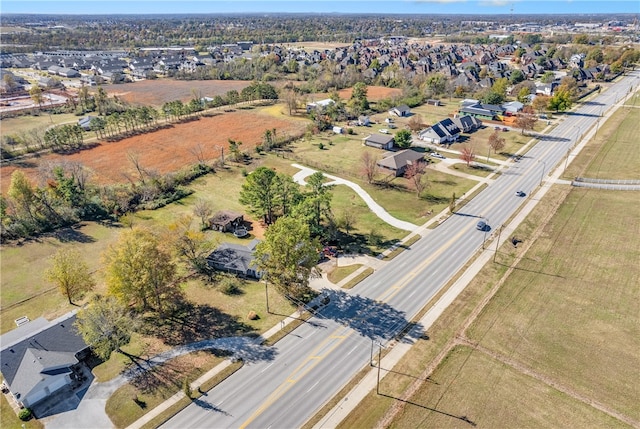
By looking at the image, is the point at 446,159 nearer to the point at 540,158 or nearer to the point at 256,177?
the point at 540,158

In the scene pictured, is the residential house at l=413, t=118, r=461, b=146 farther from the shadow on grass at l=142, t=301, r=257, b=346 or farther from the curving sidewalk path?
the shadow on grass at l=142, t=301, r=257, b=346

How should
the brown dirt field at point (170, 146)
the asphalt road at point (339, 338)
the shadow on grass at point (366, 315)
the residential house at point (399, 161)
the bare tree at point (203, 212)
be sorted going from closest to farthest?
1. the asphalt road at point (339, 338)
2. the shadow on grass at point (366, 315)
3. the bare tree at point (203, 212)
4. the residential house at point (399, 161)
5. the brown dirt field at point (170, 146)

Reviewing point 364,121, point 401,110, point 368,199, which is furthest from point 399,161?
point 401,110

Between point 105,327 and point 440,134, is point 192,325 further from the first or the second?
point 440,134

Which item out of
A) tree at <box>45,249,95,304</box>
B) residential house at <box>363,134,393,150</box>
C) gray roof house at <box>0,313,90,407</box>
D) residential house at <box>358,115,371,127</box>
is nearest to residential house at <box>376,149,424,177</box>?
residential house at <box>363,134,393,150</box>

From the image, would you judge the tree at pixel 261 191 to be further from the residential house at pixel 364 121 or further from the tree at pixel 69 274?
the residential house at pixel 364 121

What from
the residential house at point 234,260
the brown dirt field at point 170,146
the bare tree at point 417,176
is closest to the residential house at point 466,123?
the bare tree at point 417,176
